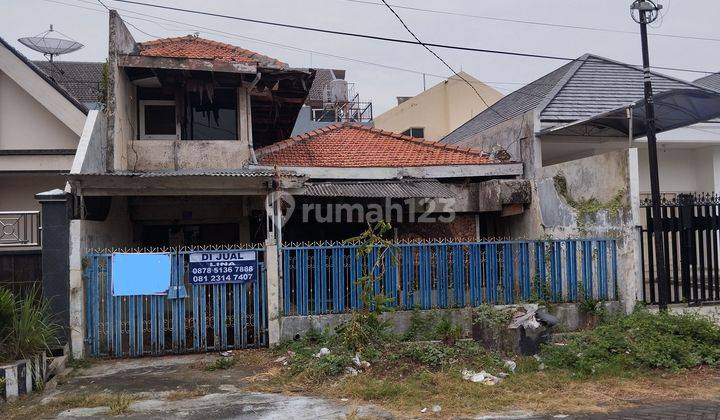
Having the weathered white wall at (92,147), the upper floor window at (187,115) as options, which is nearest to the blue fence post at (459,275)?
the upper floor window at (187,115)

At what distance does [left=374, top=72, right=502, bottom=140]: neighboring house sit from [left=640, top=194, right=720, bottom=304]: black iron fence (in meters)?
18.4

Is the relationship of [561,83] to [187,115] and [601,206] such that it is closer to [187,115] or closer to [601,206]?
[601,206]

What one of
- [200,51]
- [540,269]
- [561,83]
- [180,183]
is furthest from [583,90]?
[180,183]

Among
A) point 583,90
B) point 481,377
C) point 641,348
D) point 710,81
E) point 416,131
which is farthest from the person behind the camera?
point 416,131

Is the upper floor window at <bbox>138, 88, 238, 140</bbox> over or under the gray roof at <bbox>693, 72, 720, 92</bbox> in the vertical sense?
under

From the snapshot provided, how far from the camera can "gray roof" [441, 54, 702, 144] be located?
11977mm

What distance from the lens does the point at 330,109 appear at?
22.9 metres

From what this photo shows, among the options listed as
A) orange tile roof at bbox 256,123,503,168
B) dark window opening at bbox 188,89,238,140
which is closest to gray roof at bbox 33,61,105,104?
dark window opening at bbox 188,89,238,140

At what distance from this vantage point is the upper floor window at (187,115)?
11406 mm

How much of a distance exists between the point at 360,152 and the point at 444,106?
53.1 feet

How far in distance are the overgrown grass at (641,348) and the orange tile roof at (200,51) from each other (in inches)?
298

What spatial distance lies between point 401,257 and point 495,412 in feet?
11.6

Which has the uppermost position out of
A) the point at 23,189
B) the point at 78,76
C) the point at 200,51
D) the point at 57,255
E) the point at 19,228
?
the point at 78,76

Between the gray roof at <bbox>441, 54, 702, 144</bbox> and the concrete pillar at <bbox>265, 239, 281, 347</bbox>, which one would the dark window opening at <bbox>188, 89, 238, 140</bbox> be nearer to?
the concrete pillar at <bbox>265, 239, 281, 347</bbox>
